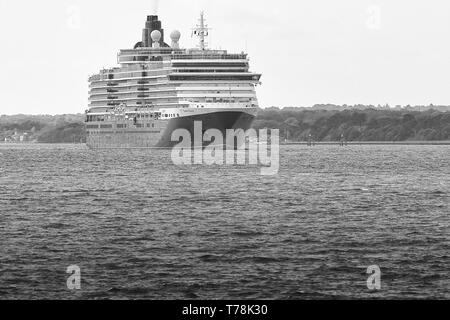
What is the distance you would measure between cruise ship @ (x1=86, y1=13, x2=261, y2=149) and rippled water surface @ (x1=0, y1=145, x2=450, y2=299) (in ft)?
194

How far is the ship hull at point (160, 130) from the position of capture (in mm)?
A: 135250

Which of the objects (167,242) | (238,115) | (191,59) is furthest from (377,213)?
(191,59)

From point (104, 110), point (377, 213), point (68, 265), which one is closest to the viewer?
point (68, 265)

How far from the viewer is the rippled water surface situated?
32875mm

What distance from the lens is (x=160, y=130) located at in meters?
146

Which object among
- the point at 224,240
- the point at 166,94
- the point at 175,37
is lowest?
the point at 224,240

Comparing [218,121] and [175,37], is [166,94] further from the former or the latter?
[175,37]

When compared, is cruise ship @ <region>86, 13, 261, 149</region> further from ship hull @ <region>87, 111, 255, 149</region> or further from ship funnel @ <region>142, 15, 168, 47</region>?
ship funnel @ <region>142, 15, 168, 47</region>

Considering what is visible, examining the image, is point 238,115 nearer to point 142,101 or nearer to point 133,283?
point 142,101

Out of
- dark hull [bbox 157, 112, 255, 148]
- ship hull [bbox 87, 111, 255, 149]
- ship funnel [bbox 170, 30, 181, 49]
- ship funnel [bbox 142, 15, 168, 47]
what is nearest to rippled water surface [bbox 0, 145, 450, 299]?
dark hull [bbox 157, 112, 255, 148]

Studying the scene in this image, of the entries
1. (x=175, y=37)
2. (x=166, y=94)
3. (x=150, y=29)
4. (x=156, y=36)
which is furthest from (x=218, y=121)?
(x=150, y=29)

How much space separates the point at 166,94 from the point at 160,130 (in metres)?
4.74

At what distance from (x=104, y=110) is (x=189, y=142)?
2553 cm

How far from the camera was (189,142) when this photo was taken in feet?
467
